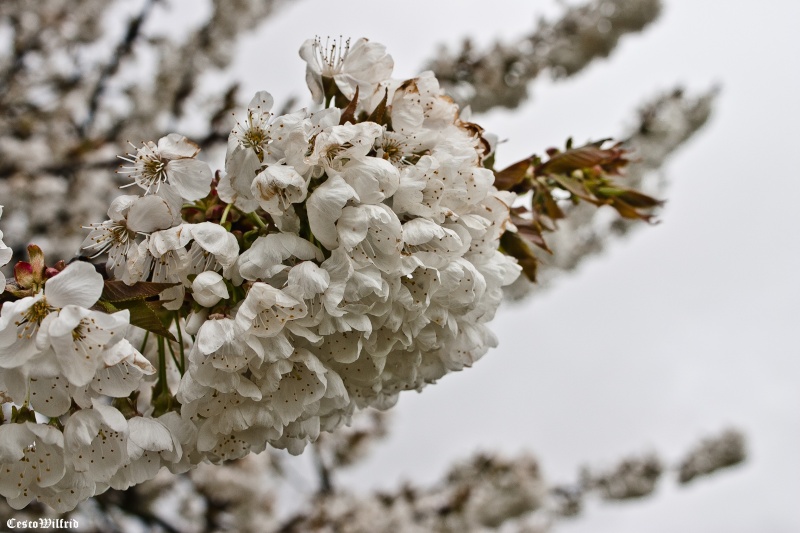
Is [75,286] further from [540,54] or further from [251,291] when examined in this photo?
[540,54]

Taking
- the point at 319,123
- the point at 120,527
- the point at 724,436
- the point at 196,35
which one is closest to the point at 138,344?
the point at 319,123

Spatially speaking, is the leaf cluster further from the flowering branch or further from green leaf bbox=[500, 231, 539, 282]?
the flowering branch

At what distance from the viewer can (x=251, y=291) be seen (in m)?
0.93

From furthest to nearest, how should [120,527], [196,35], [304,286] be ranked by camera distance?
[196,35]
[120,527]
[304,286]

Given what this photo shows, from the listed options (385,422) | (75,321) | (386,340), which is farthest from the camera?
(385,422)

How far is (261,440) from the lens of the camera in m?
1.04

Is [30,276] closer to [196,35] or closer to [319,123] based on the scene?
[319,123]

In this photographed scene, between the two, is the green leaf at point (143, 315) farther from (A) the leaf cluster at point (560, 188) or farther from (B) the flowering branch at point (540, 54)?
(B) the flowering branch at point (540, 54)

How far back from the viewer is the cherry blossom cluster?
898 millimetres

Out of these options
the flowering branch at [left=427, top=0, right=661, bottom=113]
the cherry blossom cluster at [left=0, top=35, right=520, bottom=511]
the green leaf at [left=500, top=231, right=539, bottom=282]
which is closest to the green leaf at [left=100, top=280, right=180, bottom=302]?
the cherry blossom cluster at [left=0, top=35, right=520, bottom=511]

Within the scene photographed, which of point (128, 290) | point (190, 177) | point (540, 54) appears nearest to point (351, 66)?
point (190, 177)

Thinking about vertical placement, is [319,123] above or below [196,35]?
below

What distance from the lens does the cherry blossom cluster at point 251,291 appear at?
898mm

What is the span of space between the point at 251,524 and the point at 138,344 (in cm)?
469
